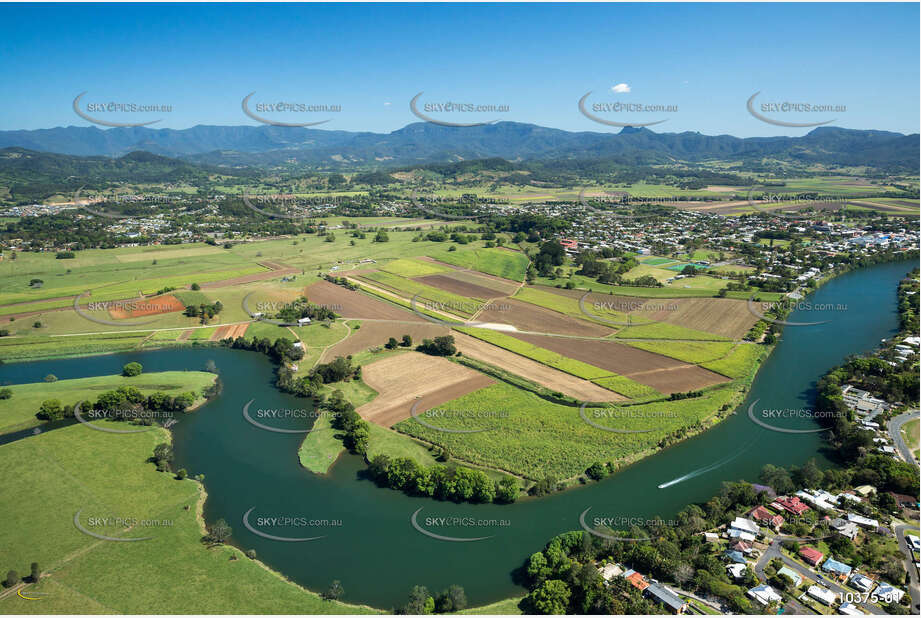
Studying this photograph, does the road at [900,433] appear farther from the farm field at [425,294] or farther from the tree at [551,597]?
the farm field at [425,294]

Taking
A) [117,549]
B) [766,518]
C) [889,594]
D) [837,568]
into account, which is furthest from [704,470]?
[117,549]

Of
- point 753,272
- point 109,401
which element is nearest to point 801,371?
point 753,272

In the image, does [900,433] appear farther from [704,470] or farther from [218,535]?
[218,535]

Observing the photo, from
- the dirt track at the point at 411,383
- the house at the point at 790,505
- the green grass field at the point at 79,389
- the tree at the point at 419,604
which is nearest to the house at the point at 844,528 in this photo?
the house at the point at 790,505

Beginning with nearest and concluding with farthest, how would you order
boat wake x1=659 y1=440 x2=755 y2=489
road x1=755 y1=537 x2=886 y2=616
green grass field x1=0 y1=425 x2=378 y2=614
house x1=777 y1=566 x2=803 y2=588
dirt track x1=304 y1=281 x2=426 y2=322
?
road x1=755 y1=537 x2=886 y2=616 → house x1=777 y1=566 x2=803 y2=588 → green grass field x1=0 y1=425 x2=378 y2=614 → boat wake x1=659 y1=440 x2=755 y2=489 → dirt track x1=304 y1=281 x2=426 y2=322

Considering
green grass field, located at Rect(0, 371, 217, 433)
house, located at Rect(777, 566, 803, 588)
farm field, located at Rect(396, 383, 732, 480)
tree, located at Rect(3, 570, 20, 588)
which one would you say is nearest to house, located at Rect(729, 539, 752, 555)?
house, located at Rect(777, 566, 803, 588)

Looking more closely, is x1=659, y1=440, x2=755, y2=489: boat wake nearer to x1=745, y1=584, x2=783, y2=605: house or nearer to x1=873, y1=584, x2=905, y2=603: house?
x1=745, y1=584, x2=783, y2=605: house
